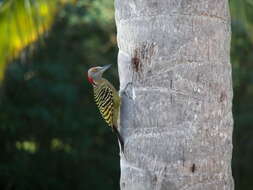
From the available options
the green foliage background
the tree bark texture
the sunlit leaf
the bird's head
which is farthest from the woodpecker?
the green foliage background

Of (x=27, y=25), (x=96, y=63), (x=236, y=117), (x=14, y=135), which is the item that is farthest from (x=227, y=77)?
(x=236, y=117)

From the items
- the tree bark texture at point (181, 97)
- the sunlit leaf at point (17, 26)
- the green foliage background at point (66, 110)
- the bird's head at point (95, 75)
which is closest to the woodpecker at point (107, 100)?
the bird's head at point (95, 75)

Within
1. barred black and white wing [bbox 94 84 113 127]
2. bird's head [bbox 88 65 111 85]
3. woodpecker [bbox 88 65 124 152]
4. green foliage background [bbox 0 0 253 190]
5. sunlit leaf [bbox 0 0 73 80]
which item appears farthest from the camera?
green foliage background [bbox 0 0 253 190]

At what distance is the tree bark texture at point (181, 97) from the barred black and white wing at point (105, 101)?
Result: 866 millimetres

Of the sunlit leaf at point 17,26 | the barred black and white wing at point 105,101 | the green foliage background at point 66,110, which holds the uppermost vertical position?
the sunlit leaf at point 17,26

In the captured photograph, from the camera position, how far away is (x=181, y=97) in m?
4.20

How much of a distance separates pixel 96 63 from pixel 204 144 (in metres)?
10.6

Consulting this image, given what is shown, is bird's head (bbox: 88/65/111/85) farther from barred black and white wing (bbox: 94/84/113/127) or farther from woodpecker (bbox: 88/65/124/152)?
barred black and white wing (bbox: 94/84/113/127)

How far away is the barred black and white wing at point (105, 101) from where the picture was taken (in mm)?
5254

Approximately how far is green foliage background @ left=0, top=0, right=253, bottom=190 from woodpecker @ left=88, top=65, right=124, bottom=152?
5.82 metres

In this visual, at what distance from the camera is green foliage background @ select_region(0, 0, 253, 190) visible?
42.7 ft

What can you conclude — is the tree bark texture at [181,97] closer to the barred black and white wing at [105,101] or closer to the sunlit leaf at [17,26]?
the barred black and white wing at [105,101]

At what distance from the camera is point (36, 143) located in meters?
13.8

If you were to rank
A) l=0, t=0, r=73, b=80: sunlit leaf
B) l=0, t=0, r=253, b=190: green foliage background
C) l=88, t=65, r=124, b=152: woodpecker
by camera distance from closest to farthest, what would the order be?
1. l=88, t=65, r=124, b=152: woodpecker
2. l=0, t=0, r=73, b=80: sunlit leaf
3. l=0, t=0, r=253, b=190: green foliage background
